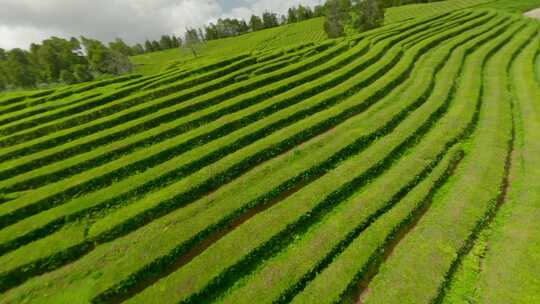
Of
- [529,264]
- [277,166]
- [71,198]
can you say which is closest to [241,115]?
[277,166]

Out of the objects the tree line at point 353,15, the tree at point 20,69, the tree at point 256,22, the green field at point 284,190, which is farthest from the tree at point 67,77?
the tree at point 256,22

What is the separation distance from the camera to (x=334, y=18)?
5738 centimetres

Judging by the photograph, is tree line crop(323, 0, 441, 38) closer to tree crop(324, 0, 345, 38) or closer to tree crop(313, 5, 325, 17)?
tree crop(324, 0, 345, 38)

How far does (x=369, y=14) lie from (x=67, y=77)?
72.0 meters

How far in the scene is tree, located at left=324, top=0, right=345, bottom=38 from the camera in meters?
56.7

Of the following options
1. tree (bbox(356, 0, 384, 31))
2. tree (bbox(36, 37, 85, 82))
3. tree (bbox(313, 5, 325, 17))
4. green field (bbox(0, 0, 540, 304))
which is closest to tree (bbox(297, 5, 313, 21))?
tree (bbox(313, 5, 325, 17))

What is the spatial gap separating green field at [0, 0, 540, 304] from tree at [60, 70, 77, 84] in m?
41.7

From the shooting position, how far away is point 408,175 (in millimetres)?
14523

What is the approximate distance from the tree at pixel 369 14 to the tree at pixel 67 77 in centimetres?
6899

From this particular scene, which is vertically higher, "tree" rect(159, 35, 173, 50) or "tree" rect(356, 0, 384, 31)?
"tree" rect(159, 35, 173, 50)

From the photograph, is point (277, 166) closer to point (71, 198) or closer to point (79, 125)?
point (71, 198)

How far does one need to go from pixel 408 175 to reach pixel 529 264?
5.99 metres

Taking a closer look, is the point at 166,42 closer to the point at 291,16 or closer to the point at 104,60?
the point at 291,16

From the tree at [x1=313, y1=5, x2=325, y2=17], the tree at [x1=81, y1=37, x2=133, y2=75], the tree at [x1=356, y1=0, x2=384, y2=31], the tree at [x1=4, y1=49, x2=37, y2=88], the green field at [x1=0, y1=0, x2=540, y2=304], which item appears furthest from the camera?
the tree at [x1=313, y1=5, x2=325, y2=17]
